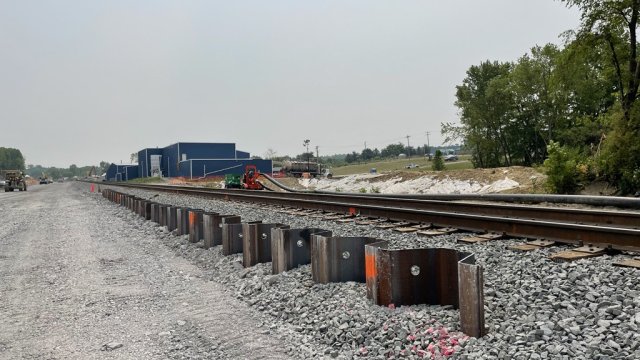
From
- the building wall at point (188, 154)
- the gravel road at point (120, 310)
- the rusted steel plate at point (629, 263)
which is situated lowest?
the gravel road at point (120, 310)

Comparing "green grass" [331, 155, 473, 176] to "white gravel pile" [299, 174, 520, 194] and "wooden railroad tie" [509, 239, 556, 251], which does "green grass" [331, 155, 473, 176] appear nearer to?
"white gravel pile" [299, 174, 520, 194]

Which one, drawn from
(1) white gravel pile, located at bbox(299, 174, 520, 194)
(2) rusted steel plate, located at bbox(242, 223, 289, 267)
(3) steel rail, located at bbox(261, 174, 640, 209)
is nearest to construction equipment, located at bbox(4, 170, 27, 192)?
(1) white gravel pile, located at bbox(299, 174, 520, 194)

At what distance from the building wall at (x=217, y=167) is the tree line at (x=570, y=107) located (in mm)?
28430

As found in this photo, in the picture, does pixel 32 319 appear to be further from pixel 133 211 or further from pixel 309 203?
pixel 133 211

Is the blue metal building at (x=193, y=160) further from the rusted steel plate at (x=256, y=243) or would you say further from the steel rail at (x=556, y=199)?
the rusted steel plate at (x=256, y=243)

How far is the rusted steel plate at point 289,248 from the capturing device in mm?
6445

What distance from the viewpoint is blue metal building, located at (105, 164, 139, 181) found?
113250 mm

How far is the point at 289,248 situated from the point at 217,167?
69.0 meters

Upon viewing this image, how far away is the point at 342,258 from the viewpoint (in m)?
5.54

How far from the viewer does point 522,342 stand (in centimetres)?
335

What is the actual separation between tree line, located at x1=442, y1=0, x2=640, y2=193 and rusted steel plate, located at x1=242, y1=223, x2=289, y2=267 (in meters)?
13.6

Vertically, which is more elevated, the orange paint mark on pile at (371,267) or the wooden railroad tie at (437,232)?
the orange paint mark on pile at (371,267)

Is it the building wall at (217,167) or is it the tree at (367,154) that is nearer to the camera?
the building wall at (217,167)

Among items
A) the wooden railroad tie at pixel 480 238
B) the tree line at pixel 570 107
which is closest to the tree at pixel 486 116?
the tree line at pixel 570 107
